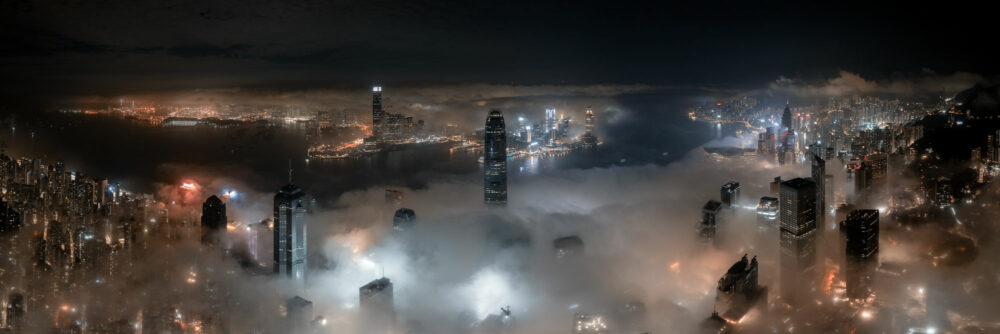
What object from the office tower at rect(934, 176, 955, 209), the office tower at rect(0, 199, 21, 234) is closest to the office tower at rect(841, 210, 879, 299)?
the office tower at rect(934, 176, 955, 209)

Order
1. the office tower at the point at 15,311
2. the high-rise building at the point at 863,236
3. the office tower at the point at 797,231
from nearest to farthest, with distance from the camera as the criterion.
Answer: the office tower at the point at 15,311
the high-rise building at the point at 863,236
the office tower at the point at 797,231

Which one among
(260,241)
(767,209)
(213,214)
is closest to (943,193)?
(767,209)

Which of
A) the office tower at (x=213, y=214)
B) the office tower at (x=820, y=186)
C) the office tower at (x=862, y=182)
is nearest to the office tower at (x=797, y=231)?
the office tower at (x=820, y=186)

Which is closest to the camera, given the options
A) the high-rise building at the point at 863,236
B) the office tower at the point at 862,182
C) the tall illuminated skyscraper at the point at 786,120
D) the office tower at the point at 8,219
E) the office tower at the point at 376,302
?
the office tower at the point at 8,219

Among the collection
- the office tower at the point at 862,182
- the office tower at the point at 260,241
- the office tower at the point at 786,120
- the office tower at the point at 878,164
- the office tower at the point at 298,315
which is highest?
the office tower at the point at 786,120

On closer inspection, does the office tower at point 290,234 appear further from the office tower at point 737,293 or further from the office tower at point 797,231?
the office tower at point 797,231

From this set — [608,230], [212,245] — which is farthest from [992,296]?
[212,245]

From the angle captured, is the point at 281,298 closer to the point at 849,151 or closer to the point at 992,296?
the point at 992,296
